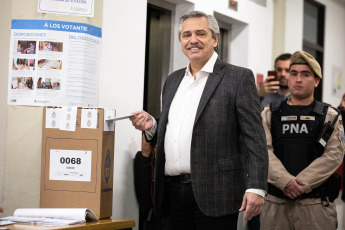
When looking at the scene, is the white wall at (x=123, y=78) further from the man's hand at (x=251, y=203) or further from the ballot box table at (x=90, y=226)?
the man's hand at (x=251, y=203)

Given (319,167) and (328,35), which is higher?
(328,35)

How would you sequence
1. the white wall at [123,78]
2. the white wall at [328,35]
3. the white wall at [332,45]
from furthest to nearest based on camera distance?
the white wall at [332,45]
the white wall at [328,35]
the white wall at [123,78]

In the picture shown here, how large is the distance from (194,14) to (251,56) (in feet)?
6.99

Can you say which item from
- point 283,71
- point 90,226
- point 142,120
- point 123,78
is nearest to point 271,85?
point 283,71

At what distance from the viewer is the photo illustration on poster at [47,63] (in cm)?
272

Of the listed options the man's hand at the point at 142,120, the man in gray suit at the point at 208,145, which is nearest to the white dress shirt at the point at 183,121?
the man in gray suit at the point at 208,145

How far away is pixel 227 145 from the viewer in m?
2.14

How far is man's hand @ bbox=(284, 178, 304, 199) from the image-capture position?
2.80 metres

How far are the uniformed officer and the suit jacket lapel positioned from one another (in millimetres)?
913

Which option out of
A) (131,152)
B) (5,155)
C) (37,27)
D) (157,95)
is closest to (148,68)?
(157,95)

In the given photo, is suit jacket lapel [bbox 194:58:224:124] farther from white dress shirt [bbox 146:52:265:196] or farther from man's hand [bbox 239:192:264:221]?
man's hand [bbox 239:192:264:221]

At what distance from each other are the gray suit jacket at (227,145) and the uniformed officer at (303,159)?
798 millimetres

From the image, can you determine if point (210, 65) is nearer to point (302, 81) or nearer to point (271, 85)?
point (302, 81)

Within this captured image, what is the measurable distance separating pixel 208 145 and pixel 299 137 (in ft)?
3.31
